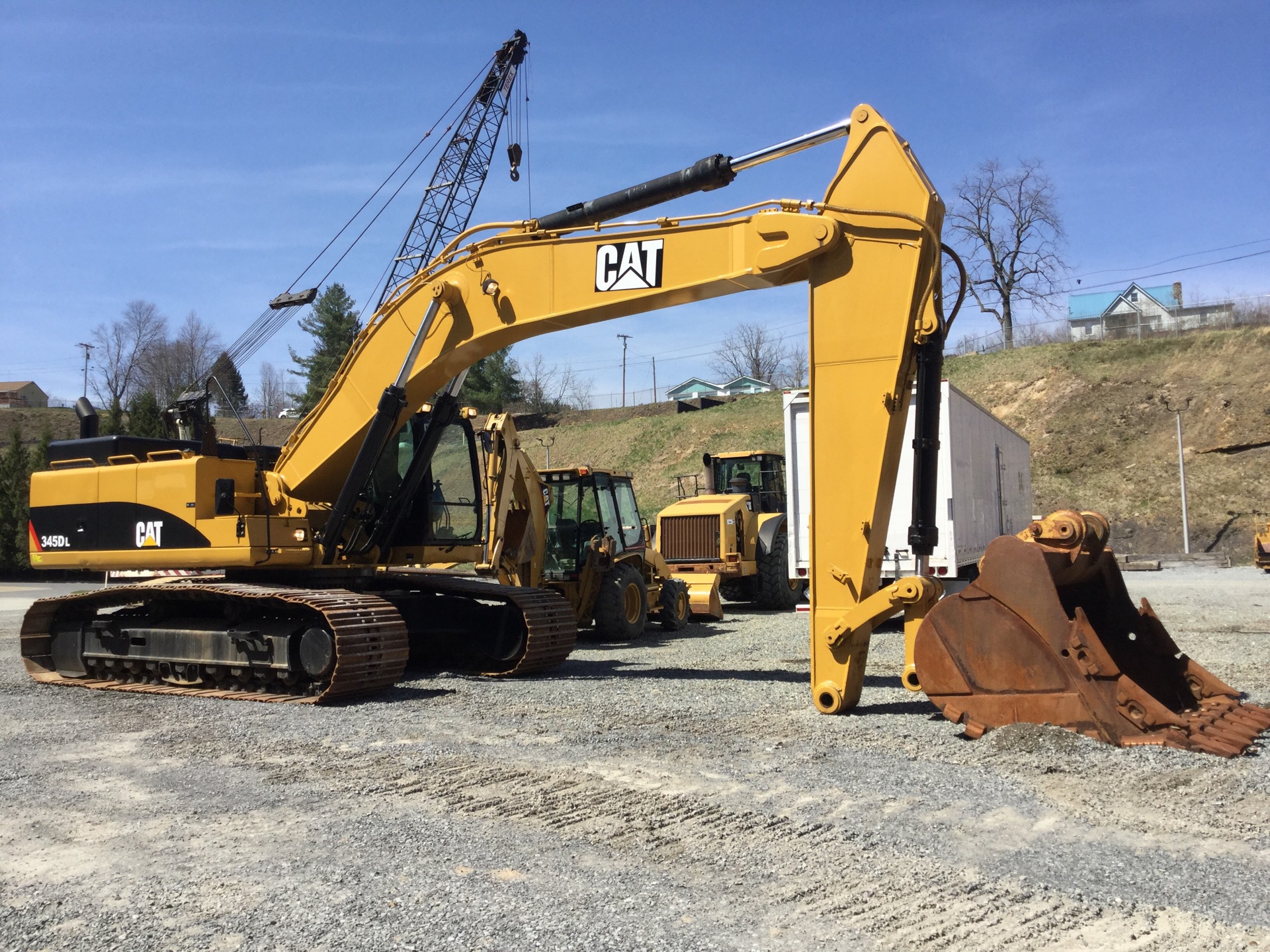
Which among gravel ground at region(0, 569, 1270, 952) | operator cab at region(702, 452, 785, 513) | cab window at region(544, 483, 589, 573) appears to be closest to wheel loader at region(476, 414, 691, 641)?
cab window at region(544, 483, 589, 573)

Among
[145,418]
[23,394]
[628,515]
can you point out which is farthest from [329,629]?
[23,394]

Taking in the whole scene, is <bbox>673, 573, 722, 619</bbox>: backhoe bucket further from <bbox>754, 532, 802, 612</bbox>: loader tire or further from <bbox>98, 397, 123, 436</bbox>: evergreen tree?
<bbox>98, 397, 123, 436</bbox>: evergreen tree

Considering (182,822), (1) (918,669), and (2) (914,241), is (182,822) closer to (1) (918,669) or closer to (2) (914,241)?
(1) (918,669)

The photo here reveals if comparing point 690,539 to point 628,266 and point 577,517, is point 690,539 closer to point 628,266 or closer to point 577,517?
point 577,517

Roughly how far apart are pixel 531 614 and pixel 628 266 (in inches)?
133

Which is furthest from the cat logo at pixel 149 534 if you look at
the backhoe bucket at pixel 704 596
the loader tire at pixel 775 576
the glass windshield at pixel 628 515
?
the loader tire at pixel 775 576

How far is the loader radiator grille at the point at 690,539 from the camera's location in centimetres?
1773

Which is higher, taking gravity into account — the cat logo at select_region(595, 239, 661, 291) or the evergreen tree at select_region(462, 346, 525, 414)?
the evergreen tree at select_region(462, 346, 525, 414)

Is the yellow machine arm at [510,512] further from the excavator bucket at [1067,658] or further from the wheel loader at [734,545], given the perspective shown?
the excavator bucket at [1067,658]

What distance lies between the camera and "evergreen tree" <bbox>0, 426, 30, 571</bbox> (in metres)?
33.1

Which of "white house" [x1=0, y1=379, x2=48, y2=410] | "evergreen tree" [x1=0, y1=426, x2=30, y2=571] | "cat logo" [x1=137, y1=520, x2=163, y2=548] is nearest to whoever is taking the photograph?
"cat logo" [x1=137, y1=520, x2=163, y2=548]

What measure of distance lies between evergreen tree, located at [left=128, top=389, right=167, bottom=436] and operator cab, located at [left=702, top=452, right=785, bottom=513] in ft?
68.1

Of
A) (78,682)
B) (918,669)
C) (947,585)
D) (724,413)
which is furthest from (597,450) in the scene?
(918,669)

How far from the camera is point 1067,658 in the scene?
5996mm
